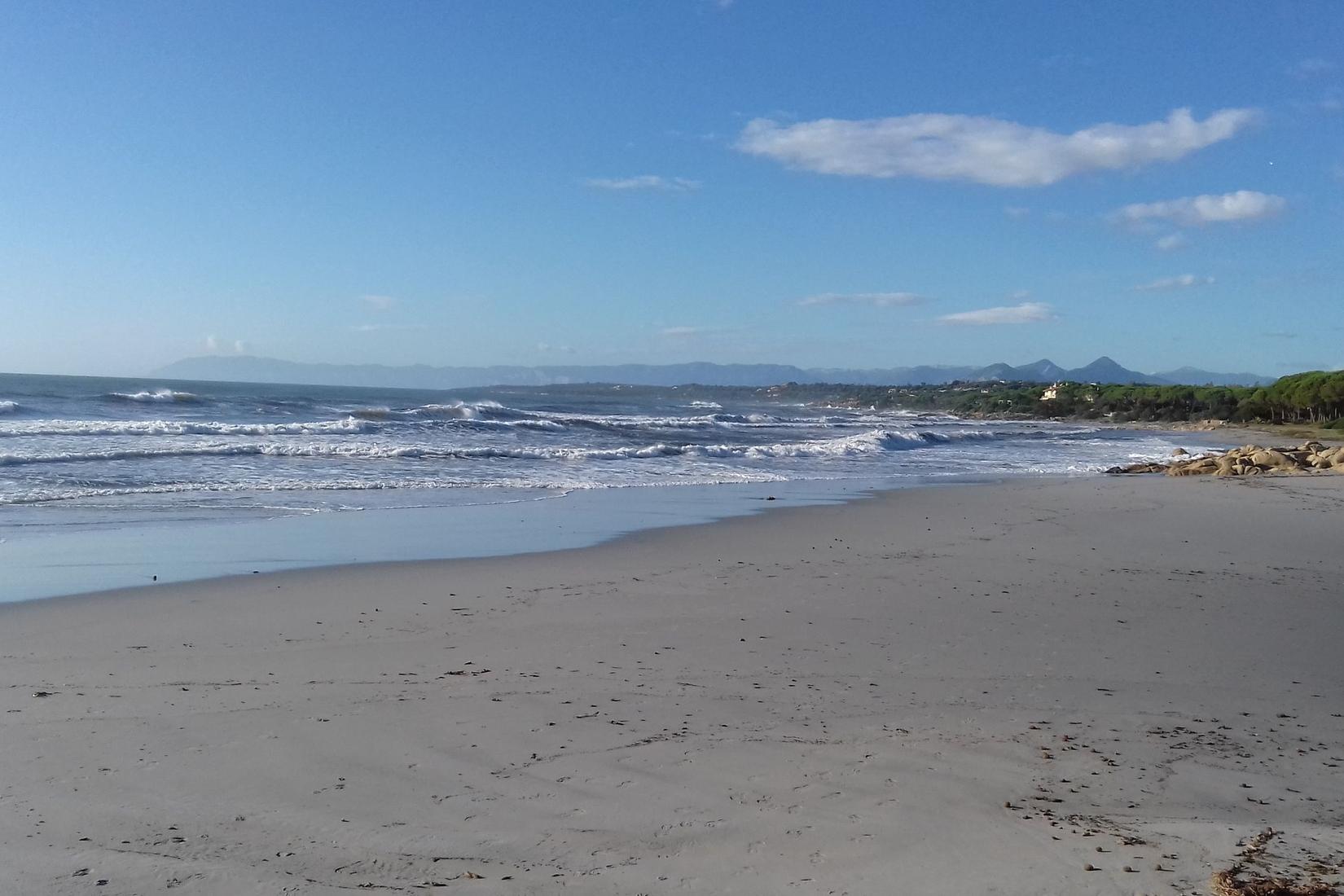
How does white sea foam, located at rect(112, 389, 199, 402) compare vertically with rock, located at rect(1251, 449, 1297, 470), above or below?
above

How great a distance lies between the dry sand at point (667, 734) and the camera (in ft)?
11.6

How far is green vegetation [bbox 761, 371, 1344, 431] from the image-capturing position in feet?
180

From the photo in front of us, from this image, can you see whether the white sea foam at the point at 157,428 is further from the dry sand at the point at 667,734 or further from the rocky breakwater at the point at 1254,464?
the rocky breakwater at the point at 1254,464

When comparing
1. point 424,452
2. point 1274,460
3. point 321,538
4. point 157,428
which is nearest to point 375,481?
point 424,452

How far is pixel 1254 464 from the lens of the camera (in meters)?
24.1

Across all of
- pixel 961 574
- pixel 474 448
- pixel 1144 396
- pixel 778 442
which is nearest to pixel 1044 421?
pixel 1144 396

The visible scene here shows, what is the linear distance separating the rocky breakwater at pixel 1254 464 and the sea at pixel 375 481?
5.85ft

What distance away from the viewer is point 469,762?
4.46 metres

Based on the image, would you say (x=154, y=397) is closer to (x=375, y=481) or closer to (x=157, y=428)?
(x=157, y=428)

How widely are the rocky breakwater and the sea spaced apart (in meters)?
1.78

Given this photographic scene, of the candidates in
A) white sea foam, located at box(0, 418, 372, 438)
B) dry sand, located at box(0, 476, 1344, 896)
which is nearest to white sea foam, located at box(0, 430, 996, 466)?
white sea foam, located at box(0, 418, 372, 438)

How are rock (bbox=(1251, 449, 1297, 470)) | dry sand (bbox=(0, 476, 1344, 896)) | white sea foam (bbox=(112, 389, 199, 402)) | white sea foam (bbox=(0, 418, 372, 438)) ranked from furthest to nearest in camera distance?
1. white sea foam (bbox=(112, 389, 199, 402))
2. white sea foam (bbox=(0, 418, 372, 438))
3. rock (bbox=(1251, 449, 1297, 470))
4. dry sand (bbox=(0, 476, 1344, 896))

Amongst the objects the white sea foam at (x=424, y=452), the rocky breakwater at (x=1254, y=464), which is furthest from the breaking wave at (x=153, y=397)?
the rocky breakwater at (x=1254, y=464)

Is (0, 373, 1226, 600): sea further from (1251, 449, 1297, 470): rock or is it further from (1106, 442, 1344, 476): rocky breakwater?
(1251, 449, 1297, 470): rock
